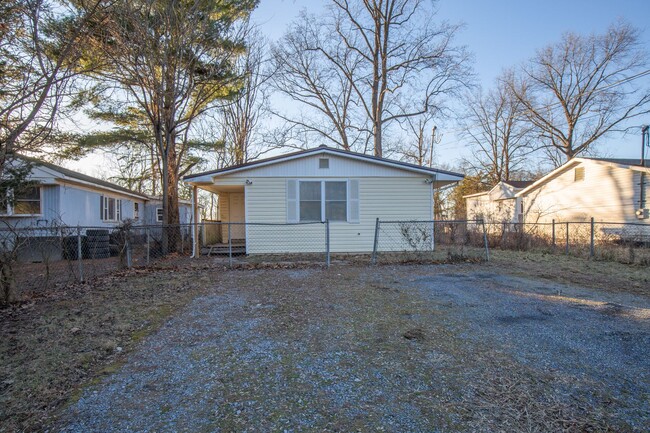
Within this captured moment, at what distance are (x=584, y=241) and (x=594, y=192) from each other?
473 centimetres

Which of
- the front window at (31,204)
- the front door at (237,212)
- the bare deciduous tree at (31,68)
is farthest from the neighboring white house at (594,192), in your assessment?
the front window at (31,204)

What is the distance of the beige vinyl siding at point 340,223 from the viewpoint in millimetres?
10586

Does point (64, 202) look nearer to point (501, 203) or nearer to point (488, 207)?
point (501, 203)

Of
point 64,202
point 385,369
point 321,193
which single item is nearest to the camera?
point 385,369

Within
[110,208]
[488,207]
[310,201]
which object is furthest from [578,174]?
[110,208]

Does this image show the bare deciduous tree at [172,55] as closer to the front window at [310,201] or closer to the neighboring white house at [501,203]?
the front window at [310,201]

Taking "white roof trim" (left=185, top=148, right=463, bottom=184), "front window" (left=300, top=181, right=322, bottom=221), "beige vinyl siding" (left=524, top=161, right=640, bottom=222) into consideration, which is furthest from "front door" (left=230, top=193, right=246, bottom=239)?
"beige vinyl siding" (left=524, top=161, right=640, bottom=222)

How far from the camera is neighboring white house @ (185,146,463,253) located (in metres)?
10.5

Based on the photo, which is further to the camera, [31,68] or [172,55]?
[172,55]

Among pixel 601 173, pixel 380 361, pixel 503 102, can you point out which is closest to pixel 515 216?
pixel 601 173

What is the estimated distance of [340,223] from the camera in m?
10.7

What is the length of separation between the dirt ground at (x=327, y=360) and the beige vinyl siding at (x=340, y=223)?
15.9ft

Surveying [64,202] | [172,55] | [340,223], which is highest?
[172,55]

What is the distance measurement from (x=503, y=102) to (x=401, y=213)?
22856 millimetres
